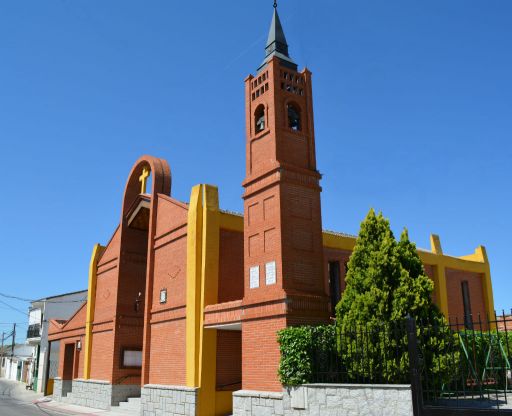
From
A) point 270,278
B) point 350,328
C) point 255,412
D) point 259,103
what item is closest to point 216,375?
point 255,412

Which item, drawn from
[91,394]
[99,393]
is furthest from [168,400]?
[91,394]

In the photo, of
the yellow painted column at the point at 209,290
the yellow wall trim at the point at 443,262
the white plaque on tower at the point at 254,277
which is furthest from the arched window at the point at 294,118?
the yellow wall trim at the point at 443,262

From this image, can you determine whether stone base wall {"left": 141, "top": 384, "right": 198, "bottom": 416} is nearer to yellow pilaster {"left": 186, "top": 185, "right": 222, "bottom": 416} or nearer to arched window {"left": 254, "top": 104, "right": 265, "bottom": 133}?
yellow pilaster {"left": 186, "top": 185, "right": 222, "bottom": 416}

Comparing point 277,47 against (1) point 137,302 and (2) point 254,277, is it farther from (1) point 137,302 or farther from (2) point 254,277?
(1) point 137,302

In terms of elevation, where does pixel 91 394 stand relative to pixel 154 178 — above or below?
below

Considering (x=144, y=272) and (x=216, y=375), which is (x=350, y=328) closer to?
(x=216, y=375)

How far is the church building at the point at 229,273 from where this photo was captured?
14.2m

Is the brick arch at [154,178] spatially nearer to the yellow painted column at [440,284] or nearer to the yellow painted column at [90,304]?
the yellow painted column at [90,304]

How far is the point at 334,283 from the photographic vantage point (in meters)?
20.2

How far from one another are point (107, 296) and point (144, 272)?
7.78 ft

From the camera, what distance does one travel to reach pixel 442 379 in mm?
11633

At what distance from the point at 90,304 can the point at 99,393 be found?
544 cm

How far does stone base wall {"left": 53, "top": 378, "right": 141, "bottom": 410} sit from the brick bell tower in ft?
36.1

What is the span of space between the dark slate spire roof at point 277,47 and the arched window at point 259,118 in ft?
4.55
